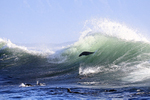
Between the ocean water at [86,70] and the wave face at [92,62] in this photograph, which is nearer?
the ocean water at [86,70]

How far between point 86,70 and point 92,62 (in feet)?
5.64

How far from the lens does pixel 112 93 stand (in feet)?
23.9

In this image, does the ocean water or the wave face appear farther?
the wave face

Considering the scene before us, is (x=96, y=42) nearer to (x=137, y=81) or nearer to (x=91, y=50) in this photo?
(x=91, y=50)

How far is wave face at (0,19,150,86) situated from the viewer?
10.6m

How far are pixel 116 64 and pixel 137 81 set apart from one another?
3702mm

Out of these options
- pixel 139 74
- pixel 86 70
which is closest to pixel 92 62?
pixel 86 70

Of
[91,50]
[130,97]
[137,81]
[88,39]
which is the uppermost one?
[88,39]

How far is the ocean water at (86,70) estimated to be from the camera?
7590 millimetres

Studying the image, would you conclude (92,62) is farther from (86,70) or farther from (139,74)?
(139,74)

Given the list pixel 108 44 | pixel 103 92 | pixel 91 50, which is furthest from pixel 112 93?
pixel 91 50

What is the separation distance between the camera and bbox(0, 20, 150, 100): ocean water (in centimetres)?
759

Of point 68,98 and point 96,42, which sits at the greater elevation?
point 96,42

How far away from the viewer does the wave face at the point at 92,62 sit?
10574 mm
